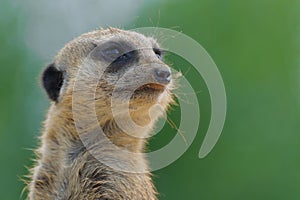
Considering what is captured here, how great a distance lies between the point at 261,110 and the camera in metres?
7.77

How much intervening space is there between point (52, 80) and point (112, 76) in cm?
33

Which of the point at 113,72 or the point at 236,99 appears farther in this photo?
the point at 236,99

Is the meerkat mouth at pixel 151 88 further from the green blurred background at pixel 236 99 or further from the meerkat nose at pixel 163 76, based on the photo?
the green blurred background at pixel 236 99

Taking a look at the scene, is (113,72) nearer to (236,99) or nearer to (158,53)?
(158,53)

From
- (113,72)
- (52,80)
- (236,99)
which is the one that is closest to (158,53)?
(113,72)

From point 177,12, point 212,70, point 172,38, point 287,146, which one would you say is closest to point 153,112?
point 212,70

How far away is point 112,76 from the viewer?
2.97 meters

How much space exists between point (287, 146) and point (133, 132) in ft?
17.3

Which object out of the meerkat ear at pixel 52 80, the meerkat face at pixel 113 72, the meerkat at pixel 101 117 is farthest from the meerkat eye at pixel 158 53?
the meerkat ear at pixel 52 80

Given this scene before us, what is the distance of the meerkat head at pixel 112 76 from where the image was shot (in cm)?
282

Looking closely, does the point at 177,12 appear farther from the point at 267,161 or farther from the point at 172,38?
the point at 172,38

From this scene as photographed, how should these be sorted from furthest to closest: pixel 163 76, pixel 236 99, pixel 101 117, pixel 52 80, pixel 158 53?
1. pixel 236 99
2. pixel 158 53
3. pixel 52 80
4. pixel 101 117
5. pixel 163 76

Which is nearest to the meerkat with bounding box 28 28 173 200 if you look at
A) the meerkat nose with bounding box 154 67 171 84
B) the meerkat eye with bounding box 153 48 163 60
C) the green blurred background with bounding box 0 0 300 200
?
the meerkat nose with bounding box 154 67 171 84

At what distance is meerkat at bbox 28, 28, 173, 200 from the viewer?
8.79 ft
